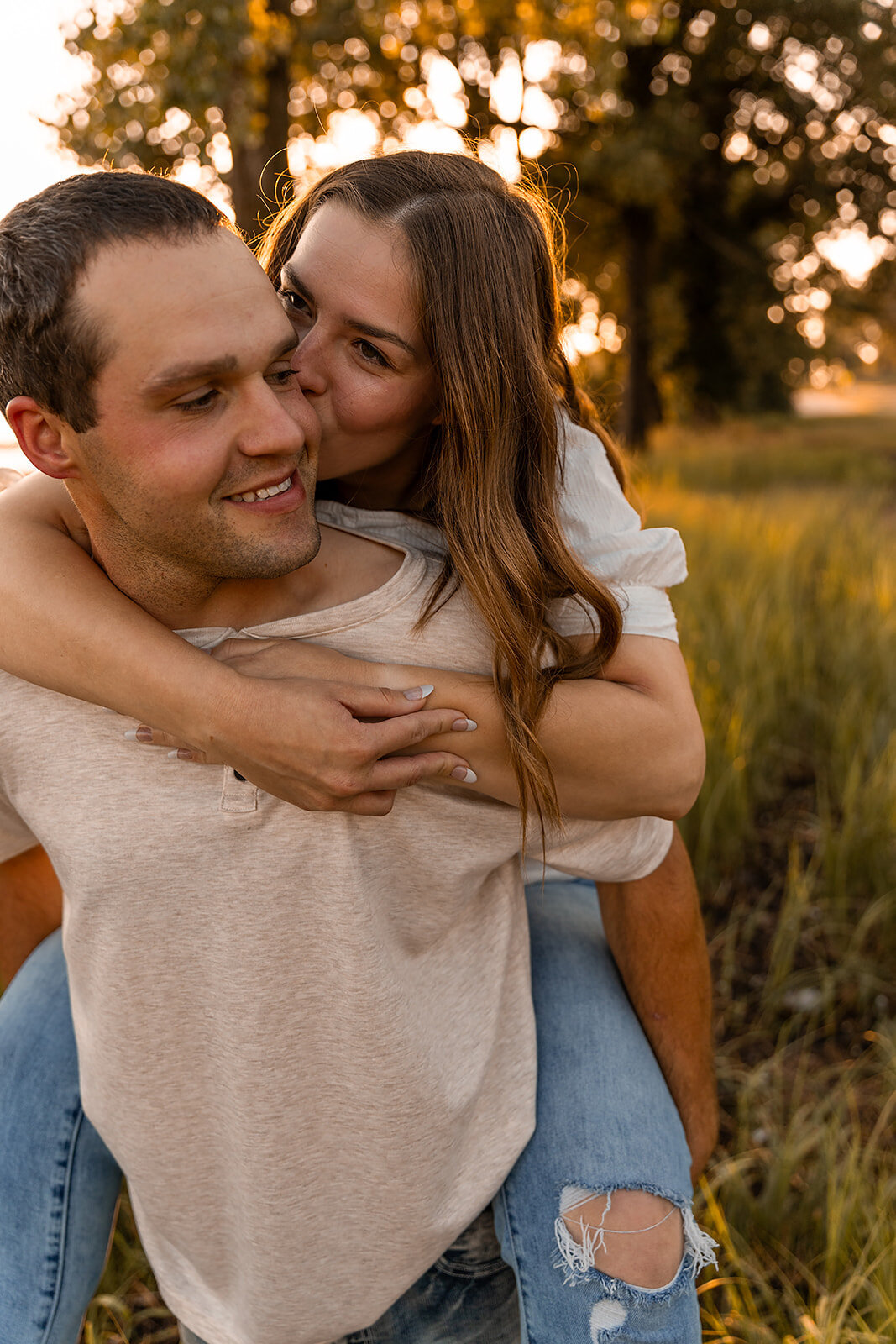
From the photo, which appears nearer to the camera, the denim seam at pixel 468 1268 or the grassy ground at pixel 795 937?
the denim seam at pixel 468 1268

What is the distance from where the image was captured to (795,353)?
51.9 feet

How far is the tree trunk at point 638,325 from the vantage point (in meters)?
13.4

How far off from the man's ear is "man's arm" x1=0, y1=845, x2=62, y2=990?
0.71m

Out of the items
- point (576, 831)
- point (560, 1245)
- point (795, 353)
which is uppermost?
point (576, 831)

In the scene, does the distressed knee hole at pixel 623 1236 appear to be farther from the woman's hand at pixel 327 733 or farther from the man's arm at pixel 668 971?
the woman's hand at pixel 327 733

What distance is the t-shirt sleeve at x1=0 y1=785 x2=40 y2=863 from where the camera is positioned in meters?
1.49

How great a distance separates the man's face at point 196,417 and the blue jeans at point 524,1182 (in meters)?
0.86

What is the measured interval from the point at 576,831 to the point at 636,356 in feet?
43.1

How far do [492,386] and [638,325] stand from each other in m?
13.0

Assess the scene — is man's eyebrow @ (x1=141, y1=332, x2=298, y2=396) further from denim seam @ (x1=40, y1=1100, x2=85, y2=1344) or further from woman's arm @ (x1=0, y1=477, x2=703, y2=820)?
denim seam @ (x1=40, y1=1100, x2=85, y2=1344)

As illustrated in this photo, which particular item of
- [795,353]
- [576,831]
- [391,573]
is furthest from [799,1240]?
[795,353]

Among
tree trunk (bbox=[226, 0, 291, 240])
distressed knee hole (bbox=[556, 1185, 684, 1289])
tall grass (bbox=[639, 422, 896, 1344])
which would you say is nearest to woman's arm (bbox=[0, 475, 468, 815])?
distressed knee hole (bbox=[556, 1185, 684, 1289])

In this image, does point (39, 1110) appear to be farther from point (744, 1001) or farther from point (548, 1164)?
point (744, 1001)

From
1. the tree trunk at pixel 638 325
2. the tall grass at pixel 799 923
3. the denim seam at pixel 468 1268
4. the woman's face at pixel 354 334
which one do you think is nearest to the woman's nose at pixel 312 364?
the woman's face at pixel 354 334
